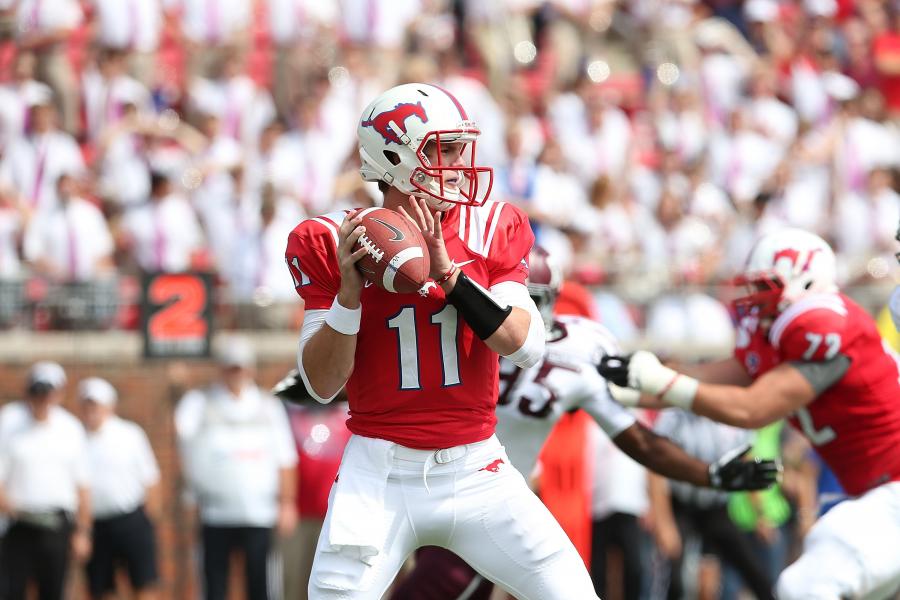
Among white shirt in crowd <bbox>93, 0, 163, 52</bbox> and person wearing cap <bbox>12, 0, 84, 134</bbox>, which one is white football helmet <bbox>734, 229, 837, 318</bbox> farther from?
white shirt in crowd <bbox>93, 0, 163, 52</bbox>

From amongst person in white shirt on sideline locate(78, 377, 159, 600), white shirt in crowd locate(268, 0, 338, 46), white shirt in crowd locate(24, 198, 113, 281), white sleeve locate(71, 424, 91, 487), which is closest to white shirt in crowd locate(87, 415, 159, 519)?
person in white shirt on sideline locate(78, 377, 159, 600)

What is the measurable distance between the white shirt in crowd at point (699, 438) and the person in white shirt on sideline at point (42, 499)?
3593mm

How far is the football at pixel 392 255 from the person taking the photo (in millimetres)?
4133

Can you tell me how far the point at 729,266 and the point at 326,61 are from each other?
11.7 feet

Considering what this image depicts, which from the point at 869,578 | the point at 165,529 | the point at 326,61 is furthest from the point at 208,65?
the point at 869,578

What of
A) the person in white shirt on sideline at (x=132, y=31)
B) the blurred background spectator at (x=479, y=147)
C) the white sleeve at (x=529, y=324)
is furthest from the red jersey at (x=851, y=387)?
the person in white shirt on sideline at (x=132, y=31)

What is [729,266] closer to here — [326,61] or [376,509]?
[326,61]

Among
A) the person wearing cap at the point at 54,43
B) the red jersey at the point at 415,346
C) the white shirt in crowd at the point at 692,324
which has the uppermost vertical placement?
the person wearing cap at the point at 54,43

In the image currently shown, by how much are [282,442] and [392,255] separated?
5763 mm

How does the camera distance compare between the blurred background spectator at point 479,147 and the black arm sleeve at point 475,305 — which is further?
the blurred background spectator at point 479,147

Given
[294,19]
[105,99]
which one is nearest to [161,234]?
[105,99]

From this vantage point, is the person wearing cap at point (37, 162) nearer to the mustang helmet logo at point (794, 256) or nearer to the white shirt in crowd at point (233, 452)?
the white shirt in crowd at point (233, 452)

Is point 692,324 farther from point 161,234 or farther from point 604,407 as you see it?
point 604,407

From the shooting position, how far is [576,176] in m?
Result: 12.4
